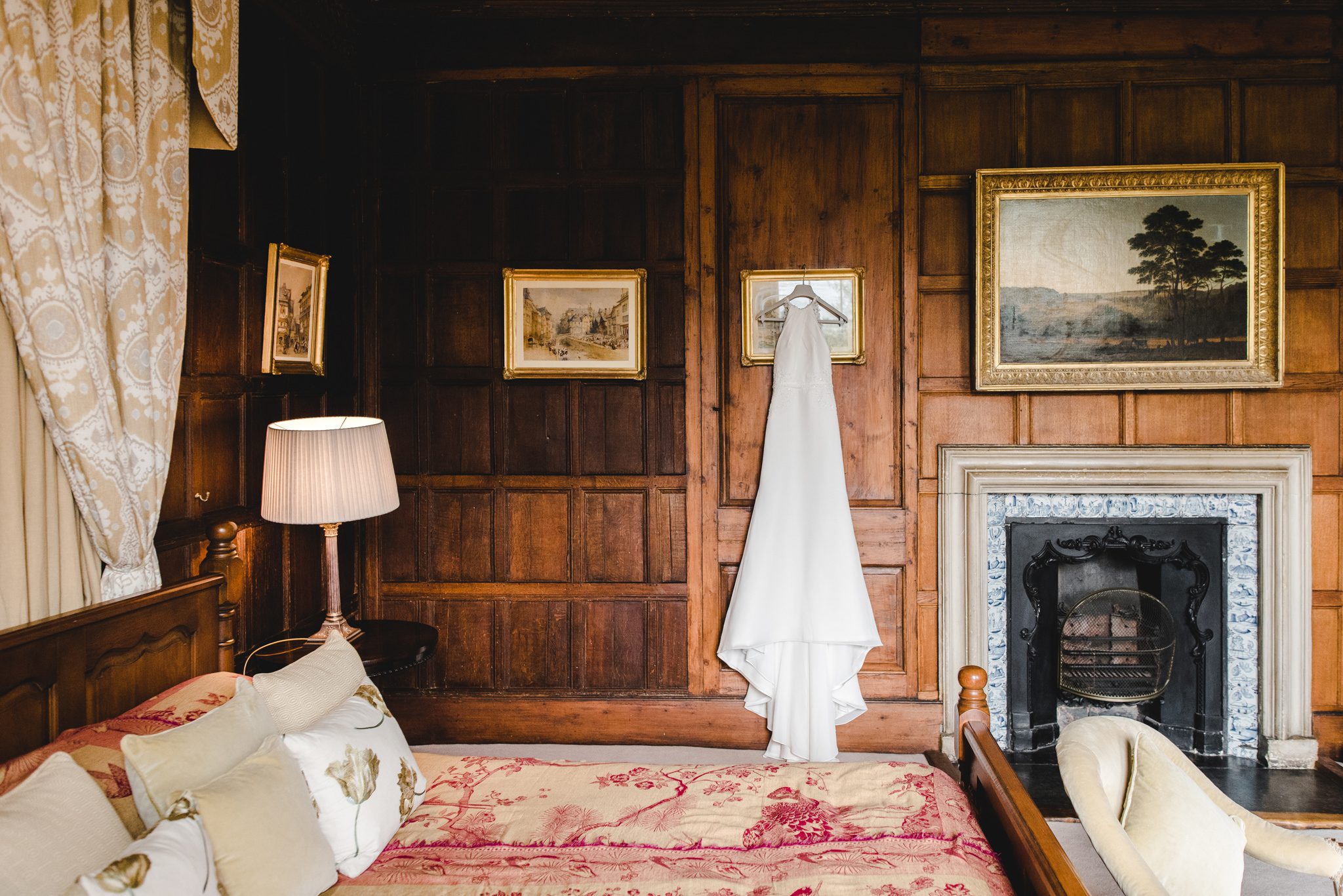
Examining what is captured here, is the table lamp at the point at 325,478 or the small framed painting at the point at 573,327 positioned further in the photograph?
the small framed painting at the point at 573,327

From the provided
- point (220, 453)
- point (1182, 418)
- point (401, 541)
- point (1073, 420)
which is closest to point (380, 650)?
point (220, 453)

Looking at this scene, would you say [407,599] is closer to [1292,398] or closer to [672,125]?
[672,125]

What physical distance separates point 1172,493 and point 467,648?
2.80 metres

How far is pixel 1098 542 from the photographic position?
3238 mm

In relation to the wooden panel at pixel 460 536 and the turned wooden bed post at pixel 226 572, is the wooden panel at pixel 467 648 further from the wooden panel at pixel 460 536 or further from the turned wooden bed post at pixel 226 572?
the turned wooden bed post at pixel 226 572

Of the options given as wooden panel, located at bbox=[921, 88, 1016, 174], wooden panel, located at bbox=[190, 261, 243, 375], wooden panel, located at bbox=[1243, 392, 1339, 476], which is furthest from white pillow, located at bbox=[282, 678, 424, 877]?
wooden panel, located at bbox=[1243, 392, 1339, 476]

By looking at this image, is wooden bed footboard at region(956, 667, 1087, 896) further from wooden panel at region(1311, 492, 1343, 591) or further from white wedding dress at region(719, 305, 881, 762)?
wooden panel at region(1311, 492, 1343, 591)

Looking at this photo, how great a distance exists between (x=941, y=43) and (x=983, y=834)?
281cm

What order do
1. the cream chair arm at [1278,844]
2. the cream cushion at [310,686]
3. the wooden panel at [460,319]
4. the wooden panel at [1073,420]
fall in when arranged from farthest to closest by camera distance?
1. the wooden panel at [460,319]
2. the wooden panel at [1073,420]
3. the cream chair arm at [1278,844]
4. the cream cushion at [310,686]

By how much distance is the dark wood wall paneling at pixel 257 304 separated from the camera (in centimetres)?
225

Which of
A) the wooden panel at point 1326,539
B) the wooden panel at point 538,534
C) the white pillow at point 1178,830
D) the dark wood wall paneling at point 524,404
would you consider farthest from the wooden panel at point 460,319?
the wooden panel at point 1326,539

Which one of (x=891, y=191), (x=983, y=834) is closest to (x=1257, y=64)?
(x=891, y=191)

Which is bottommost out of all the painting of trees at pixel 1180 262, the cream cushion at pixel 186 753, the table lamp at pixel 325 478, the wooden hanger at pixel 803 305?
the cream cushion at pixel 186 753

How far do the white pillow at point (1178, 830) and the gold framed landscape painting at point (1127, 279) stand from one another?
67.2 inches
